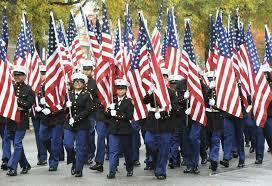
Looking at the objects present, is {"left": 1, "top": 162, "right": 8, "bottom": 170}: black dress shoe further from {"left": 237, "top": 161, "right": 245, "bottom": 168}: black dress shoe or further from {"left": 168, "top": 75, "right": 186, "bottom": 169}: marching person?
{"left": 237, "top": 161, "right": 245, "bottom": 168}: black dress shoe

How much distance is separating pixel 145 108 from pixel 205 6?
1894 cm

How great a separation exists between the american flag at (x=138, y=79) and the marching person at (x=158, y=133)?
21 centimetres

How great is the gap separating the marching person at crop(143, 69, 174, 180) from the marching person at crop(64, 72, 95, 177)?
42.4 inches

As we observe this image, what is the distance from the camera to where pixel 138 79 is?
457 inches

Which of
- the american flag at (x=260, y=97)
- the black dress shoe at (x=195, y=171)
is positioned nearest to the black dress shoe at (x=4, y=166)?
the black dress shoe at (x=195, y=171)

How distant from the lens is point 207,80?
13328 millimetres

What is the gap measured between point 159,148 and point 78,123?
1504mm

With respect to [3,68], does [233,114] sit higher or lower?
lower

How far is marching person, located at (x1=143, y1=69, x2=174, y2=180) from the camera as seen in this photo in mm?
11133

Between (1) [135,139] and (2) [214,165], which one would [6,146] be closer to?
(1) [135,139]

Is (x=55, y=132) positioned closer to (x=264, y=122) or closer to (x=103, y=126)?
(x=103, y=126)

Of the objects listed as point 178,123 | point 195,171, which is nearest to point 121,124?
point 178,123

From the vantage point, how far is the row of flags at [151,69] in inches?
453

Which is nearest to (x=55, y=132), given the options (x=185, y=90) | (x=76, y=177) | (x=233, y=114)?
(x=76, y=177)
